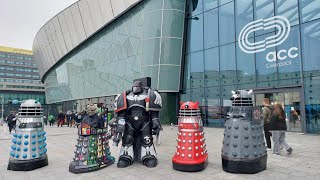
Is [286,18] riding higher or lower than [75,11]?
lower

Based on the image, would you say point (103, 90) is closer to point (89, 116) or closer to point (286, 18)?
point (286, 18)

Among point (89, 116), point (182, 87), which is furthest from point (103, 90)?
point (89, 116)

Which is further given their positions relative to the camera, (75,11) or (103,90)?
(75,11)

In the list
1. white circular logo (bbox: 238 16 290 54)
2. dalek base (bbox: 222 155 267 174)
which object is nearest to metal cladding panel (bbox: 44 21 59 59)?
white circular logo (bbox: 238 16 290 54)

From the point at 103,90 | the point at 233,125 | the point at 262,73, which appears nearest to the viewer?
the point at 233,125

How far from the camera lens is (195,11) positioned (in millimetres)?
19578

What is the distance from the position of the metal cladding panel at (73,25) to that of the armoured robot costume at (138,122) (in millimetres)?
16424

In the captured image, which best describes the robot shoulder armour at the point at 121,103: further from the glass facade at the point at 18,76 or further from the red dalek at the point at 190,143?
the glass facade at the point at 18,76

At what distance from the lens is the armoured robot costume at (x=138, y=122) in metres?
6.01

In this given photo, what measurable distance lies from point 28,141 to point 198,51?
1521cm

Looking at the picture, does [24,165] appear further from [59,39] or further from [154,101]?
[59,39]

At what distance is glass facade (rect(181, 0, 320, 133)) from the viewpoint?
43.0 ft

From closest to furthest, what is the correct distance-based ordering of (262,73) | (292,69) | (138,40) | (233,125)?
(233,125) → (292,69) → (262,73) → (138,40)

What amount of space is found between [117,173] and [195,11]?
16.7 m
